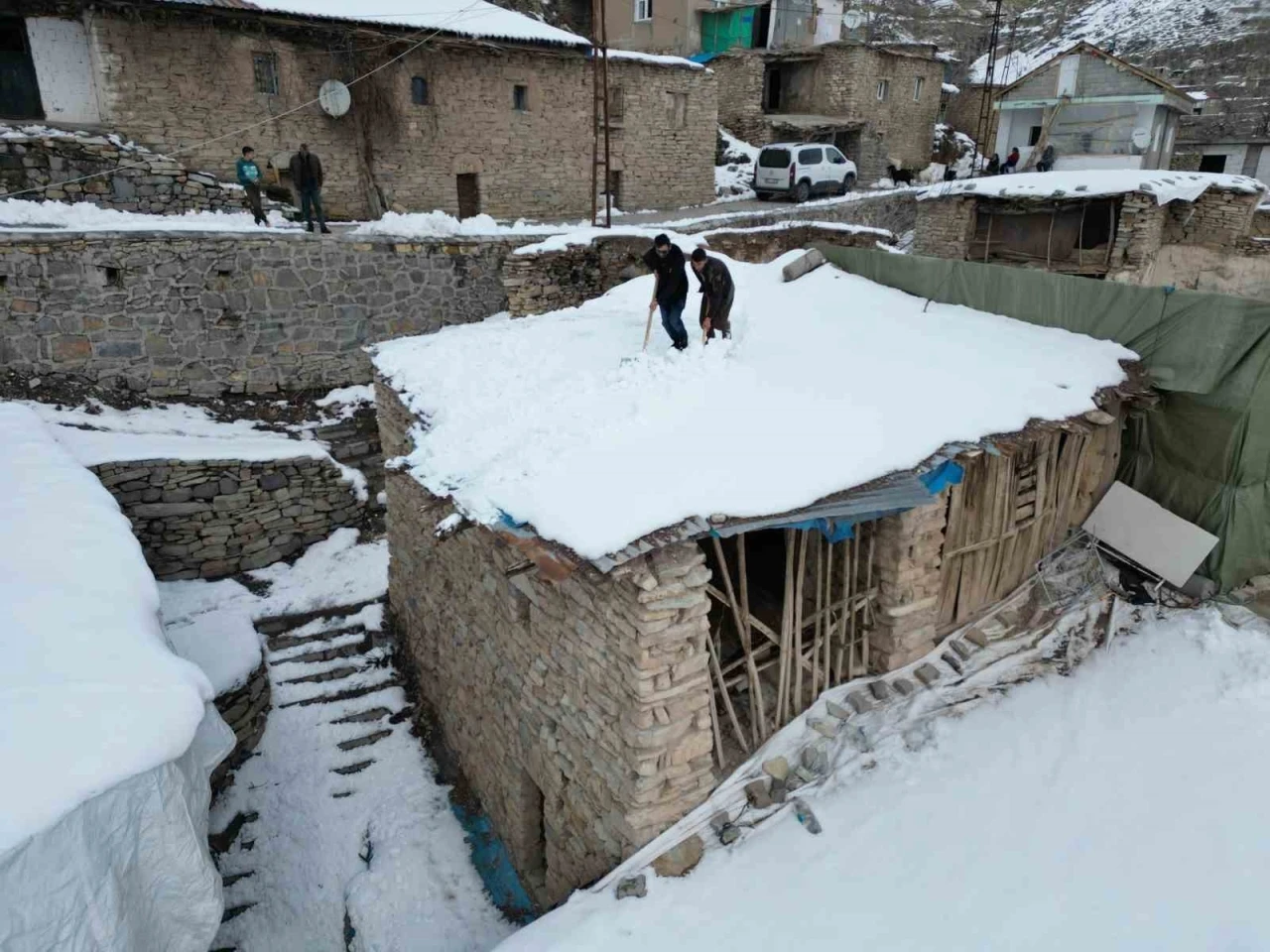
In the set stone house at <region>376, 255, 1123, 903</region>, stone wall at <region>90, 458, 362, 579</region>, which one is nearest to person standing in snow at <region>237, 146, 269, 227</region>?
stone wall at <region>90, 458, 362, 579</region>

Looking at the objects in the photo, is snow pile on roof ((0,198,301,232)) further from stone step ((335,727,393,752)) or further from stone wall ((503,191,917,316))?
stone step ((335,727,393,752))

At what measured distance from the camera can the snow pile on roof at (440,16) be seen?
47.9 ft

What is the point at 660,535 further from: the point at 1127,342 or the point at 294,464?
the point at 294,464

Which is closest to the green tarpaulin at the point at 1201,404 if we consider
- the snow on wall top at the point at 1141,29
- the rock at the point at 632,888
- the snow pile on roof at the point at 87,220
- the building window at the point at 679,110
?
the rock at the point at 632,888

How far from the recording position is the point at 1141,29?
30062 millimetres

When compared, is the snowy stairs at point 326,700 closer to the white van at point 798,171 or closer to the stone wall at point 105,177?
the stone wall at point 105,177

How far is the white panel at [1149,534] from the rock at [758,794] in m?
4.63

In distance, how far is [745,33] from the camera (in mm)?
27328

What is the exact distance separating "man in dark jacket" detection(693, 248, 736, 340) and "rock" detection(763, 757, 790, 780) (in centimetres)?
388

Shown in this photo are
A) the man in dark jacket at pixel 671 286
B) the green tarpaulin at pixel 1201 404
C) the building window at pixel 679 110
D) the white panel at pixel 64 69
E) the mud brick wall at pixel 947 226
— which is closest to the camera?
the green tarpaulin at pixel 1201 404

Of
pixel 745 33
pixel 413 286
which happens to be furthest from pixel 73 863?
pixel 745 33

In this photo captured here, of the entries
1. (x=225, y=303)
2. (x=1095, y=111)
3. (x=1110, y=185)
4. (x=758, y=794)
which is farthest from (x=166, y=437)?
(x=1095, y=111)

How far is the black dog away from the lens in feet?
85.3

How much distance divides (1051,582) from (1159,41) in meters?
31.5
